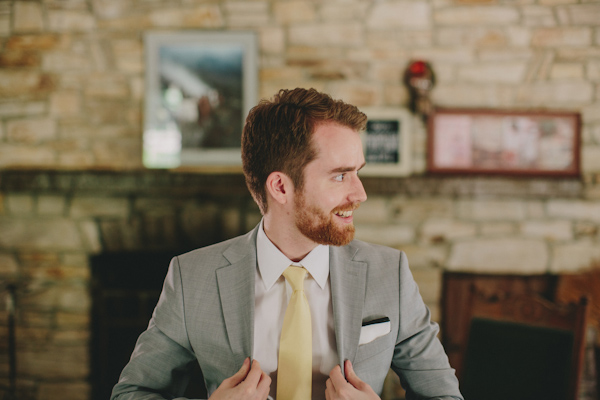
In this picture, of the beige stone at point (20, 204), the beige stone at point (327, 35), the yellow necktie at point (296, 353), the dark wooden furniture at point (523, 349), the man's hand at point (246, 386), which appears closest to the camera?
the man's hand at point (246, 386)

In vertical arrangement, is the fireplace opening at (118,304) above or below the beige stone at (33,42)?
below

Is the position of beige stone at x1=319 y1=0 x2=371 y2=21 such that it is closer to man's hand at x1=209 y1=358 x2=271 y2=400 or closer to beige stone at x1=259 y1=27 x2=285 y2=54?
beige stone at x1=259 y1=27 x2=285 y2=54

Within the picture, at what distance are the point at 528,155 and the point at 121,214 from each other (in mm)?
2635

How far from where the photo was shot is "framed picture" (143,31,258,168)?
2512mm

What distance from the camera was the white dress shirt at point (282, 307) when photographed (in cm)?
113

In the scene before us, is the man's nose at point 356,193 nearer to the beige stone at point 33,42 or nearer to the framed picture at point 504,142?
the framed picture at point 504,142

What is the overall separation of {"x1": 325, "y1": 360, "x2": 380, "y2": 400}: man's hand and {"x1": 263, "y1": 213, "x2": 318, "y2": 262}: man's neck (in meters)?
0.36

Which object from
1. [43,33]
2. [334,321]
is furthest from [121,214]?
[334,321]

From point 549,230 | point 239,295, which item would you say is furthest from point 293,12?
point 549,230

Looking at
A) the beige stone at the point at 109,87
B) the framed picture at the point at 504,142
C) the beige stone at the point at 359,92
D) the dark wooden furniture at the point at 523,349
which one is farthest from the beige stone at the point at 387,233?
the beige stone at the point at 109,87

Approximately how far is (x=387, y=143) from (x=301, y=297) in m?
1.60

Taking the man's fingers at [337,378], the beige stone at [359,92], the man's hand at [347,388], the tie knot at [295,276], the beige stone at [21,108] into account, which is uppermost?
the beige stone at [359,92]

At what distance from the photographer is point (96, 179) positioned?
247cm

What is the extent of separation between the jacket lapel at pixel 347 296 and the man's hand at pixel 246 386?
0.23 m
